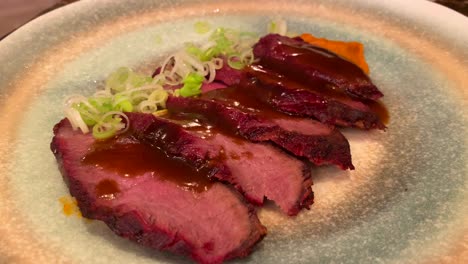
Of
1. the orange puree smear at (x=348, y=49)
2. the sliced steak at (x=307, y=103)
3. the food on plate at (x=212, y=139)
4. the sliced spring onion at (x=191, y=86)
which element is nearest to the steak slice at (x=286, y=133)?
the food on plate at (x=212, y=139)

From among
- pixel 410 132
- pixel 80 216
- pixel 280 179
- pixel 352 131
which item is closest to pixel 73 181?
pixel 80 216

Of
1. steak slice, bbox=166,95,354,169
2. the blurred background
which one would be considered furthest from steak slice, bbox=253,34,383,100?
the blurred background

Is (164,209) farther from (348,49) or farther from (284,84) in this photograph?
(348,49)

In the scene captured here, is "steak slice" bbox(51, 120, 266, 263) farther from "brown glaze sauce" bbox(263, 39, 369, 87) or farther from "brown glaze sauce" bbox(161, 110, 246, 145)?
"brown glaze sauce" bbox(263, 39, 369, 87)

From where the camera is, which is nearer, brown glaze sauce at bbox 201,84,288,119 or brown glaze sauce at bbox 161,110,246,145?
brown glaze sauce at bbox 161,110,246,145

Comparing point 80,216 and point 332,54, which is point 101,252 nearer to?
point 80,216

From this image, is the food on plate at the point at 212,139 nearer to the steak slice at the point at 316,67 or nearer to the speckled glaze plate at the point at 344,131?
the steak slice at the point at 316,67
